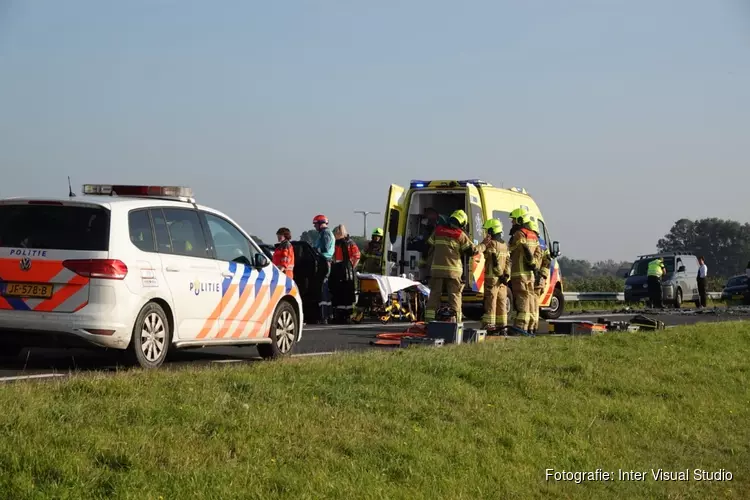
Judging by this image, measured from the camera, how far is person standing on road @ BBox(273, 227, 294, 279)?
18.4 m

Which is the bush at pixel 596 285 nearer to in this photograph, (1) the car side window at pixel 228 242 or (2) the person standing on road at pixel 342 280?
(2) the person standing on road at pixel 342 280

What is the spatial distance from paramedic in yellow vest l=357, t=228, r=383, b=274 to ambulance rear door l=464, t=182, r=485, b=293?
2.43 meters

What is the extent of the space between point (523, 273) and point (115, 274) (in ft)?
28.6

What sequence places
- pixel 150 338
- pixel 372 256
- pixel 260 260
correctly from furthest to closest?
pixel 372 256, pixel 260 260, pixel 150 338

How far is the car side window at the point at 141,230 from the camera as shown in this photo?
33.0ft

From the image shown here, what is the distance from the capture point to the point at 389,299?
21.2 m

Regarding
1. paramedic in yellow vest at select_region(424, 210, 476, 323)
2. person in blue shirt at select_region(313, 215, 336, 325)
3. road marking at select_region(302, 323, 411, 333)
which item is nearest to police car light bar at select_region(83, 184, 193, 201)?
paramedic in yellow vest at select_region(424, 210, 476, 323)

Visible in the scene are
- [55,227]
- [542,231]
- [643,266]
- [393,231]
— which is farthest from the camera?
[643,266]

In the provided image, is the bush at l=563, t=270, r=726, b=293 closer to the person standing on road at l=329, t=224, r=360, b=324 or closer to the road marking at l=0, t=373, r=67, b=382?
the person standing on road at l=329, t=224, r=360, b=324

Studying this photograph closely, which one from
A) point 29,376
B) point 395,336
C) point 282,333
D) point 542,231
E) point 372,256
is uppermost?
point 542,231

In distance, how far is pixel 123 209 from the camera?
10055 mm

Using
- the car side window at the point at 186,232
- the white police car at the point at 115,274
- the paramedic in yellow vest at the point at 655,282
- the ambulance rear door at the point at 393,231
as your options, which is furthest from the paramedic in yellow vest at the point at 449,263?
the paramedic in yellow vest at the point at 655,282

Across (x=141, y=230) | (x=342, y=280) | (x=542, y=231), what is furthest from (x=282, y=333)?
(x=542, y=231)

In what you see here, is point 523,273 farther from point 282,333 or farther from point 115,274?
point 115,274
